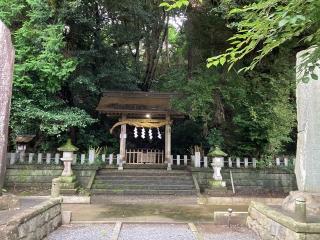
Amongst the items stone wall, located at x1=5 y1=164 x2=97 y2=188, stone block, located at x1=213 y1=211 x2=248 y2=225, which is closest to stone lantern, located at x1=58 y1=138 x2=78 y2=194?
stone wall, located at x1=5 y1=164 x2=97 y2=188

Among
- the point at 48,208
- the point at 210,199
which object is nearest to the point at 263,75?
the point at 210,199

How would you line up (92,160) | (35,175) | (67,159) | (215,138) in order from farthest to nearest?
(215,138)
(92,160)
(35,175)
(67,159)

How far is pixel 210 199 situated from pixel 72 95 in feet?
27.3

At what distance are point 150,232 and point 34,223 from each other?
2.34 m

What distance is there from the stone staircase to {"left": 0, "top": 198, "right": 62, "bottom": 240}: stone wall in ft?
15.3

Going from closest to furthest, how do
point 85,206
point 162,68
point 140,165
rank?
point 85,206
point 140,165
point 162,68

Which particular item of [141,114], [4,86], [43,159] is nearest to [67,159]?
[43,159]

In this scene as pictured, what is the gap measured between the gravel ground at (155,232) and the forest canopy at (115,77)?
6.42m

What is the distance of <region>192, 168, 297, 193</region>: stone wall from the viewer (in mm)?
12367

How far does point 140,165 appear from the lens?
1445 centimetres

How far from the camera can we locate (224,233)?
6.29 metres

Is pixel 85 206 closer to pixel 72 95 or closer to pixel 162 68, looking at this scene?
pixel 72 95

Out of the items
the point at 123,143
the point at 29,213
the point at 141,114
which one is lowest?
the point at 29,213

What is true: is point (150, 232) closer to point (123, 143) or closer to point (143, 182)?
point (143, 182)
